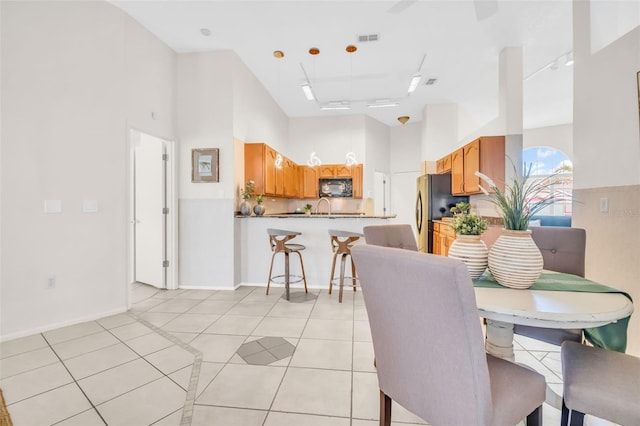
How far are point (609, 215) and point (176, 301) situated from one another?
4415 millimetres

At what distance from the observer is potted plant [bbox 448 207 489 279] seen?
1.39 metres

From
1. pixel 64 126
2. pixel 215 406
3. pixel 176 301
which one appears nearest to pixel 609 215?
pixel 215 406

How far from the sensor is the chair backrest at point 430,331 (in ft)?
2.62

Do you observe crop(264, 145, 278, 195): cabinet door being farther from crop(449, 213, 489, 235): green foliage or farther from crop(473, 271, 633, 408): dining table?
crop(473, 271, 633, 408): dining table

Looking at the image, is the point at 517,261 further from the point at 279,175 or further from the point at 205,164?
the point at 279,175

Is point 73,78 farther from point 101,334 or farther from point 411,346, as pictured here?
point 411,346

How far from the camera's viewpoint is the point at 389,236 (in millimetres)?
2104

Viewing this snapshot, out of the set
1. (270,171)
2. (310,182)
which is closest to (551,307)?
(270,171)

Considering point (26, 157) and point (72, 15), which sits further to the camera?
point (72, 15)

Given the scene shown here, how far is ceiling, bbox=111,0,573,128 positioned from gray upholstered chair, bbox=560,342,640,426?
3.42 metres

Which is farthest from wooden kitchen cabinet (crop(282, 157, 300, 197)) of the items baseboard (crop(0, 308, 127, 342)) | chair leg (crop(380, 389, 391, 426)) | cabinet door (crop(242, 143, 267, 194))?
chair leg (crop(380, 389, 391, 426))

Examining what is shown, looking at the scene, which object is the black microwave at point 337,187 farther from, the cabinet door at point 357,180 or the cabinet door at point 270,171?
the cabinet door at point 270,171

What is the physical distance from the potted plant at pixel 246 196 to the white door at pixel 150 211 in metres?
1.07

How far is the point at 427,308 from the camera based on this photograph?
86 centimetres
